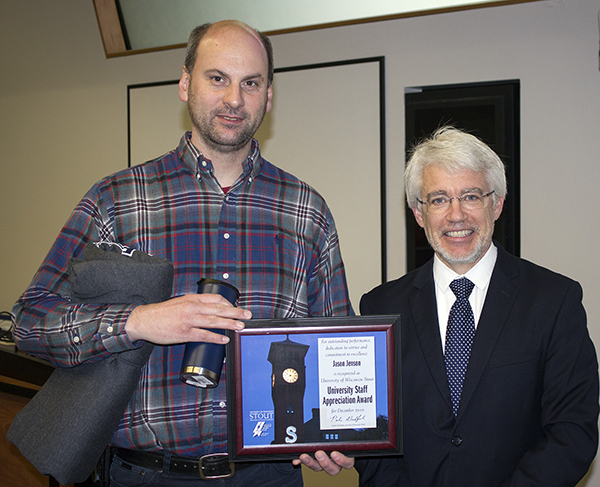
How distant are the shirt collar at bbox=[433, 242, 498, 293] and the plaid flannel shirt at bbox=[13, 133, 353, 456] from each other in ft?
0.98

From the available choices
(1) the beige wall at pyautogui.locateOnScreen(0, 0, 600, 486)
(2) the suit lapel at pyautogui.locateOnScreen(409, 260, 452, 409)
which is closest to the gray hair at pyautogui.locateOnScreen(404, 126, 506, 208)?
(2) the suit lapel at pyautogui.locateOnScreen(409, 260, 452, 409)

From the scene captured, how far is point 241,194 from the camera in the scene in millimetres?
1606

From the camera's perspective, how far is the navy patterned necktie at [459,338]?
150 centimetres

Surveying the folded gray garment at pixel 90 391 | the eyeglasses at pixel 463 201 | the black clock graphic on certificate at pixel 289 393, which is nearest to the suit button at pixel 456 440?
the black clock graphic on certificate at pixel 289 393

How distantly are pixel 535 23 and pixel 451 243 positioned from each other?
1.90 metres

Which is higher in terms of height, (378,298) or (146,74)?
(146,74)

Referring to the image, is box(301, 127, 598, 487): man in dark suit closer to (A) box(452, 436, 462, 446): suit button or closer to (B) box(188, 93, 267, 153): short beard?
(A) box(452, 436, 462, 446): suit button

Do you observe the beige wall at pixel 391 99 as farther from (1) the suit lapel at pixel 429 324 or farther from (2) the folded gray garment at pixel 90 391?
(2) the folded gray garment at pixel 90 391

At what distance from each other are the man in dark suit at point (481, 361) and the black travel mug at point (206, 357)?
33 centimetres

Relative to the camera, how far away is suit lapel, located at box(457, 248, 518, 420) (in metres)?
1.45

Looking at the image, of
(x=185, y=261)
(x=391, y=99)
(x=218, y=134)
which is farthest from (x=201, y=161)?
(x=391, y=99)

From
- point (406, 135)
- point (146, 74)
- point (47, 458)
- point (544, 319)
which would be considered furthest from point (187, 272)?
point (146, 74)

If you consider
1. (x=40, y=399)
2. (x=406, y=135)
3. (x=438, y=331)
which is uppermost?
(x=406, y=135)

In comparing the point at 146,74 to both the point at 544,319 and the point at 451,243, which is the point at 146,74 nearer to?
the point at 451,243
